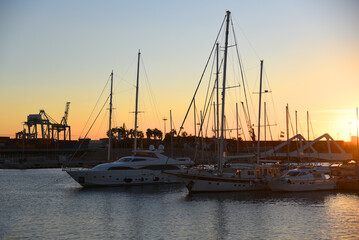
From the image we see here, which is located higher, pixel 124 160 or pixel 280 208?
pixel 124 160

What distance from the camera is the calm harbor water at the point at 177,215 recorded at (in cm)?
3156

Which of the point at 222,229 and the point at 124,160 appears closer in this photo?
the point at 222,229

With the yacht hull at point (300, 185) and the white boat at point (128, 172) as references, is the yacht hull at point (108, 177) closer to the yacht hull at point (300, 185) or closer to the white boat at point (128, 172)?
the white boat at point (128, 172)

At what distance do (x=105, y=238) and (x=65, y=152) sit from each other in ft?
543

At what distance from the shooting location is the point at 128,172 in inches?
2393

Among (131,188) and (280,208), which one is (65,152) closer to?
(131,188)

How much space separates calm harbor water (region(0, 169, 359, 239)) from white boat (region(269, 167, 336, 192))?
127 cm

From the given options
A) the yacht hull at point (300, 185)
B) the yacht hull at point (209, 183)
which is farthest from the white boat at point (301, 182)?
the yacht hull at point (209, 183)

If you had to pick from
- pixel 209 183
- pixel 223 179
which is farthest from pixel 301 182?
pixel 209 183

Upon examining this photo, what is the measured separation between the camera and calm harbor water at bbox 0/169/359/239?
104ft

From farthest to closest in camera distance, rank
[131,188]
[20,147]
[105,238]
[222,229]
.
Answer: [20,147] < [131,188] < [222,229] < [105,238]

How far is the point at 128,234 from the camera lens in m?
31.5

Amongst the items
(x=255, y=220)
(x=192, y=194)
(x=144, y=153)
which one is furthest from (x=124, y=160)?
(x=255, y=220)

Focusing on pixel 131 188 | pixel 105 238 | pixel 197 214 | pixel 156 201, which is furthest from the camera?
pixel 131 188
